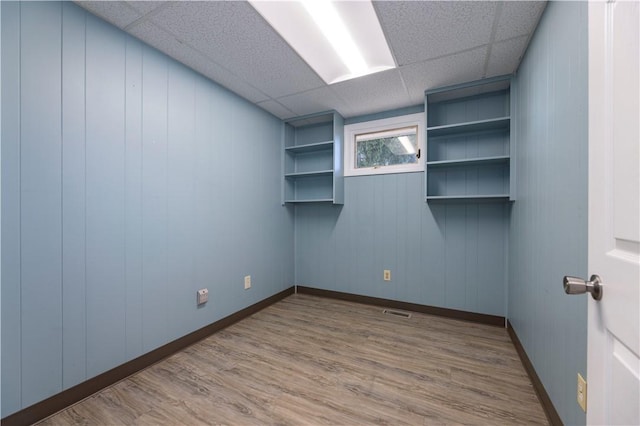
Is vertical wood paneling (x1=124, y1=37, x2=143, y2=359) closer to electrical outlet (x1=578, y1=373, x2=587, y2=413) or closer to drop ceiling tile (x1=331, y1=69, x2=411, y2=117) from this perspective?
drop ceiling tile (x1=331, y1=69, x2=411, y2=117)

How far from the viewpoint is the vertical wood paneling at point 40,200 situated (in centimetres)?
123

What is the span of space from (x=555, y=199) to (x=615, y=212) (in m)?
0.86

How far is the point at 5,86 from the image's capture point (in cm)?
117

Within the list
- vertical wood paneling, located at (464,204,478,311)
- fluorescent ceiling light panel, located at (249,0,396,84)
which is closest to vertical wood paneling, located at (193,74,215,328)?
fluorescent ceiling light panel, located at (249,0,396,84)

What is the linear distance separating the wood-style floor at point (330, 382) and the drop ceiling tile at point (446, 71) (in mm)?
2306

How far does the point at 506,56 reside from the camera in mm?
1894

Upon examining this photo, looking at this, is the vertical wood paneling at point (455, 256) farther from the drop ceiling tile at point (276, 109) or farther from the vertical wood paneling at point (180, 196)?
the vertical wood paneling at point (180, 196)

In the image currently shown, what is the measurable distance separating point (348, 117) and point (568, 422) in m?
3.06

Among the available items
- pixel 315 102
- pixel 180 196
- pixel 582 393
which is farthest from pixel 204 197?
pixel 582 393

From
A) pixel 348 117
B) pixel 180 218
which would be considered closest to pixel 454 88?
pixel 348 117

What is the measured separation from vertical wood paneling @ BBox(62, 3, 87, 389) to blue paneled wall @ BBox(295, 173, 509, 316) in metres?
2.29

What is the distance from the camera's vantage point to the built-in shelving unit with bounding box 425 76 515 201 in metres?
2.30

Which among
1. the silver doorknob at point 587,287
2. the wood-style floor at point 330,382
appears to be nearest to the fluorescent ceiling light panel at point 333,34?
the silver doorknob at point 587,287

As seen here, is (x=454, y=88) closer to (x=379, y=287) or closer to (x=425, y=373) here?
(x=379, y=287)
